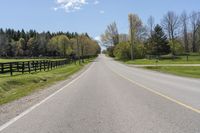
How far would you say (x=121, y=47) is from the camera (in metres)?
112

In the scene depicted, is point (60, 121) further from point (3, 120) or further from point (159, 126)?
point (159, 126)

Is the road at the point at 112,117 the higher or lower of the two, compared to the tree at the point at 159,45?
lower

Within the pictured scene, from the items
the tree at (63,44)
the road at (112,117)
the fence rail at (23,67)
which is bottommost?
the road at (112,117)

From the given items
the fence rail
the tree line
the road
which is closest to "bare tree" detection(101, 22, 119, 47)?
the tree line

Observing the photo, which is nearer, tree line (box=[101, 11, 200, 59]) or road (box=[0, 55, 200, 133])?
road (box=[0, 55, 200, 133])

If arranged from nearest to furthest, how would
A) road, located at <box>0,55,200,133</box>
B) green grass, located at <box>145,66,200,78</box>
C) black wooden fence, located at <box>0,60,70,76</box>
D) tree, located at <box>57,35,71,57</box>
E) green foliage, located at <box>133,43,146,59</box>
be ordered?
road, located at <box>0,55,200,133</box>, black wooden fence, located at <box>0,60,70,76</box>, green grass, located at <box>145,66,200,78</box>, green foliage, located at <box>133,43,146,59</box>, tree, located at <box>57,35,71,57</box>

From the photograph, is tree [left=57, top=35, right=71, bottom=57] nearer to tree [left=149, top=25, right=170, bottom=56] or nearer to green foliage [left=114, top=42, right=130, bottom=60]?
green foliage [left=114, top=42, right=130, bottom=60]

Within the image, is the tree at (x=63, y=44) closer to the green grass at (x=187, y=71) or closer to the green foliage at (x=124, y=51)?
the green foliage at (x=124, y=51)

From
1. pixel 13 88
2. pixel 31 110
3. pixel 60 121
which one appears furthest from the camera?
pixel 13 88

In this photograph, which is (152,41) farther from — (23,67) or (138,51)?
(23,67)

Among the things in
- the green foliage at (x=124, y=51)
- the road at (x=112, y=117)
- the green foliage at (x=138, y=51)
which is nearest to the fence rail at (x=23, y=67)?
the road at (x=112, y=117)

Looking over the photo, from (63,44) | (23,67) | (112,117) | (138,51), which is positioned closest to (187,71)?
(23,67)

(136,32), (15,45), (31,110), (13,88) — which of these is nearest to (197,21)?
(136,32)

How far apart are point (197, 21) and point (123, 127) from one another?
5070 inches
